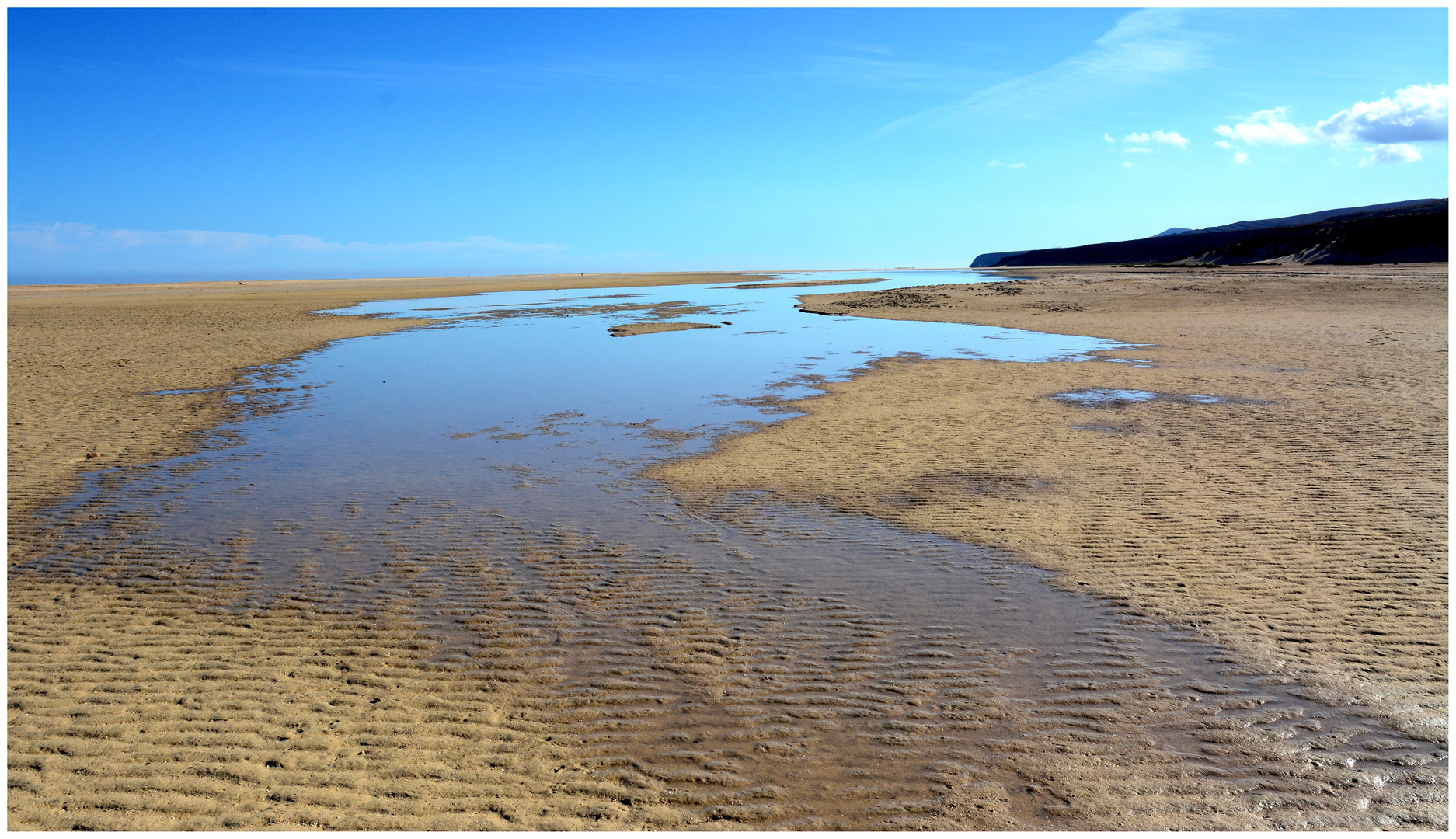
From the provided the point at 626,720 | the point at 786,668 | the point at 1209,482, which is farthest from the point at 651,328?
the point at 626,720

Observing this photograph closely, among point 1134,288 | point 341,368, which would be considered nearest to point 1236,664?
point 341,368

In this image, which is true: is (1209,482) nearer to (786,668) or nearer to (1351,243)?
(786,668)

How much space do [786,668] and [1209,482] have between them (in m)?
5.67

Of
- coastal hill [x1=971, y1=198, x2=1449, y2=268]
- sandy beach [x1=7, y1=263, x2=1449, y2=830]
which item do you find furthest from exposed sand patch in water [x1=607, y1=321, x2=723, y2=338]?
coastal hill [x1=971, y1=198, x2=1449, y2=268]

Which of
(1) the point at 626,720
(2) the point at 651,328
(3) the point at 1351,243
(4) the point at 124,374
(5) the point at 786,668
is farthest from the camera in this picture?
(3) the point at 1351,243

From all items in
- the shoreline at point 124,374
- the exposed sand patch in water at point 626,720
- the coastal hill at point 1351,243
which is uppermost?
the coastal hill at point 1351,243

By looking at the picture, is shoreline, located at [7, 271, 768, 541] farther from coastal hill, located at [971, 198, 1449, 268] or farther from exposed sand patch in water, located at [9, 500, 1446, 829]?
coastal hill, located at [971, 198, 1449, 268]

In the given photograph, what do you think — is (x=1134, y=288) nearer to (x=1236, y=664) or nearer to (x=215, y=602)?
(x=1236, y=664)

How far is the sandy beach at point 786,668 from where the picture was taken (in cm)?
371

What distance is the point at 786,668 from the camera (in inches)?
192

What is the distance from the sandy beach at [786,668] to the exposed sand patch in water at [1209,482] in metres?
0.04

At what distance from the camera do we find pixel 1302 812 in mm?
3629

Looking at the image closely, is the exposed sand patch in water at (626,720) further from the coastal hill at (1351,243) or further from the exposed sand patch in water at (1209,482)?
the coastal hill at (1351,243)

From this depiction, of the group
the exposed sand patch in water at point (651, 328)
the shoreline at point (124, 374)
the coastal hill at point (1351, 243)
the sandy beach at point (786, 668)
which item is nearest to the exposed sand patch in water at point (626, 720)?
the sandy beach at point (786, 668)
